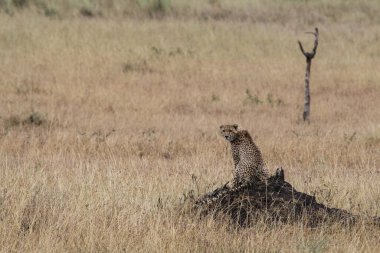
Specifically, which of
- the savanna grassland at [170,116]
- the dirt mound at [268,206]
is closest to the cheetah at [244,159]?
Answer: the dirt mound at [268,206]

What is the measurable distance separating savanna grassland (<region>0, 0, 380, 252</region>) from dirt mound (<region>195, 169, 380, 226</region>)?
25cm

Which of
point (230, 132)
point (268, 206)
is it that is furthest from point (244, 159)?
point (268, 206)

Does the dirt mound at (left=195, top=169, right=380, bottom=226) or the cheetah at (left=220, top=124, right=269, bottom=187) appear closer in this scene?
the dirt mound at (left=195, top=169, right=380, bottom=226)

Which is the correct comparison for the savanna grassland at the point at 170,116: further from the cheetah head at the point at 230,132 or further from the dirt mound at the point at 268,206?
the cheetah head at the point at 230,132

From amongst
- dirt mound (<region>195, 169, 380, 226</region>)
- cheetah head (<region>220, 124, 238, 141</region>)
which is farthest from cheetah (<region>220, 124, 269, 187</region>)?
dirt mound (<region>195, 169, 380, 226</region>)

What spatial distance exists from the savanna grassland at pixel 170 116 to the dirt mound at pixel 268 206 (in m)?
0.25

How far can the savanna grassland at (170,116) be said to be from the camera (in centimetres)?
728

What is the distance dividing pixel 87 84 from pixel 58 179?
46.3ft

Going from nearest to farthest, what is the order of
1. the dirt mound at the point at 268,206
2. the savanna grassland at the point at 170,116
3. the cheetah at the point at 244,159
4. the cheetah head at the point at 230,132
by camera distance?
the savanna grassland at the point at 170,116
the dirt mound at the point at 268,206
the cheetah at the point at 244,159
the cheetah head at the point at 230,132

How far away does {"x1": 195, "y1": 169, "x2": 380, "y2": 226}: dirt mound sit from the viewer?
25.6ft

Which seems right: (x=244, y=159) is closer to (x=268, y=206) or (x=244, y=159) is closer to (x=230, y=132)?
(x=230, y=132)

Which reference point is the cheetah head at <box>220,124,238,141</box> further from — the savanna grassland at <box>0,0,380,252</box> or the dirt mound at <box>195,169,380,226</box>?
the savanna grassland at <box>0,0,380,252</box>

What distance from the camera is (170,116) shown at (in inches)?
777

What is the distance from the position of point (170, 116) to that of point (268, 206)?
1177 centimetres
